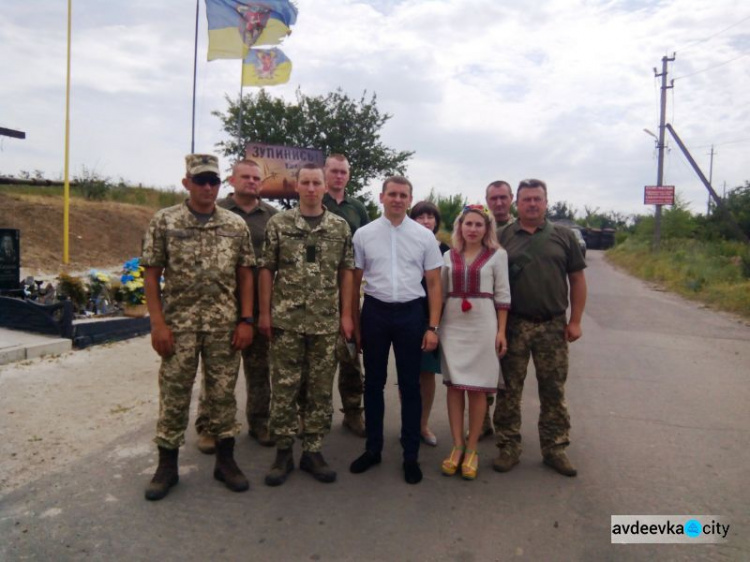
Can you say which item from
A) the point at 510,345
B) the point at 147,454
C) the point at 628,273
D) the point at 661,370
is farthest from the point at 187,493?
the point at 628,273

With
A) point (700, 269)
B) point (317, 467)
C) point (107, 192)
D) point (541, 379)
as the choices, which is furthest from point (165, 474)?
point (107, 192)

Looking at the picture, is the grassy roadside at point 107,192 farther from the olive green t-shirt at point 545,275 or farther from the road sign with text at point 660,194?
the road sign with text at point 660,194

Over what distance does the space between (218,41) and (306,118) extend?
35.5ft

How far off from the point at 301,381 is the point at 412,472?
0.92 m

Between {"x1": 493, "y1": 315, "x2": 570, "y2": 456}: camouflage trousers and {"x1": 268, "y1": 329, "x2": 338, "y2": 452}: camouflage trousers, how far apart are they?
120 cm

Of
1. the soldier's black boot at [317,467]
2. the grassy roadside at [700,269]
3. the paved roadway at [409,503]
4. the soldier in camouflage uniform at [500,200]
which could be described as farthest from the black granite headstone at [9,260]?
the grassy roadside at [700,269]

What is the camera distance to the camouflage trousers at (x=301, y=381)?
3699 millimetres

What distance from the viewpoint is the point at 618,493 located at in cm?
354

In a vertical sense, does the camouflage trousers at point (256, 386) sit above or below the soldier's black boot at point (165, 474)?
above

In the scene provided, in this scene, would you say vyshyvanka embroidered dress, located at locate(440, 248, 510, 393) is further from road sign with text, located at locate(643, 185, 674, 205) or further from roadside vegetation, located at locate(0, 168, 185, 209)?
road sign with text, located at locate(643, 185, 674, 205)

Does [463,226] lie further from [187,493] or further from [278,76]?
[278,76]

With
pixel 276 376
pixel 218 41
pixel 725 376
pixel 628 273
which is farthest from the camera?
pixel 628 273

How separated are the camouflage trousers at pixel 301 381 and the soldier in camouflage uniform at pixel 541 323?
47.6 inches

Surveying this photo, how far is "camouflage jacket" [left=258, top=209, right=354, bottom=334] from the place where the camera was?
3.67 m
